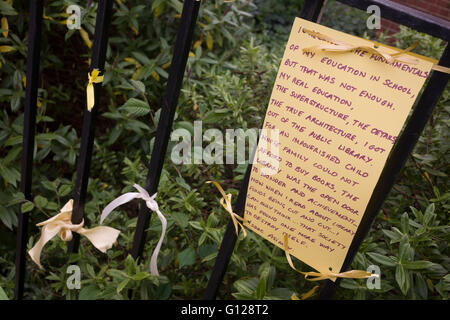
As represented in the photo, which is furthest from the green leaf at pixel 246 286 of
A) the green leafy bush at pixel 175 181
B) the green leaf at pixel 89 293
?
the green leaf at pixel 89 293

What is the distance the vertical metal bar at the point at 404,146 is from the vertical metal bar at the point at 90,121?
2.09 feet

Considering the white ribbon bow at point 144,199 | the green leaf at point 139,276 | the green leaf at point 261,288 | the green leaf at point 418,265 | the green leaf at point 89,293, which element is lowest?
the green leaf at point 89,293

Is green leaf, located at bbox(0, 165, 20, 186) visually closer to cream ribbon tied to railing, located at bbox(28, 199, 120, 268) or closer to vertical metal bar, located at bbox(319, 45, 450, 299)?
cream ribbon tied to railing, located at bbox(28, 199, 120, 268)

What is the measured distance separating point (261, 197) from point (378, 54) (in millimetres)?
374

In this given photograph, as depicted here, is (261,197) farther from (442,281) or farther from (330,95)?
(442,281)

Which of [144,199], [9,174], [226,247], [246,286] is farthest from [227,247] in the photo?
[9,174]

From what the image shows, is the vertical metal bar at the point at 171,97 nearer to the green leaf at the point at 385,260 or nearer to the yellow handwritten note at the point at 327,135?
the yellow handwritten note at the point at 327,135

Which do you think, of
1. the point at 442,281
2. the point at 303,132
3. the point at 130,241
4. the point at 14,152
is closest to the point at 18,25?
the point at 14,152

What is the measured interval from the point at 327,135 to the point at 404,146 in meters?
0.14

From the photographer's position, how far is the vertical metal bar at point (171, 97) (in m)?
0.70

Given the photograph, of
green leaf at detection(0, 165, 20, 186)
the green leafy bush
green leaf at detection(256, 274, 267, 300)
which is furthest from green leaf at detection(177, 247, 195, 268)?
green leaf at detection(0, 165, 20, 186)

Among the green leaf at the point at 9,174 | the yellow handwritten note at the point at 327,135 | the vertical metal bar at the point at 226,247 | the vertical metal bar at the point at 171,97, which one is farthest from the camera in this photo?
the green leaf at the point at 9,174

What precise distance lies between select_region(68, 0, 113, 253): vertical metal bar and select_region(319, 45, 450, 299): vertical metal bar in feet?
2.09

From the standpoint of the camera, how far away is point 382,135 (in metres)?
0.61
